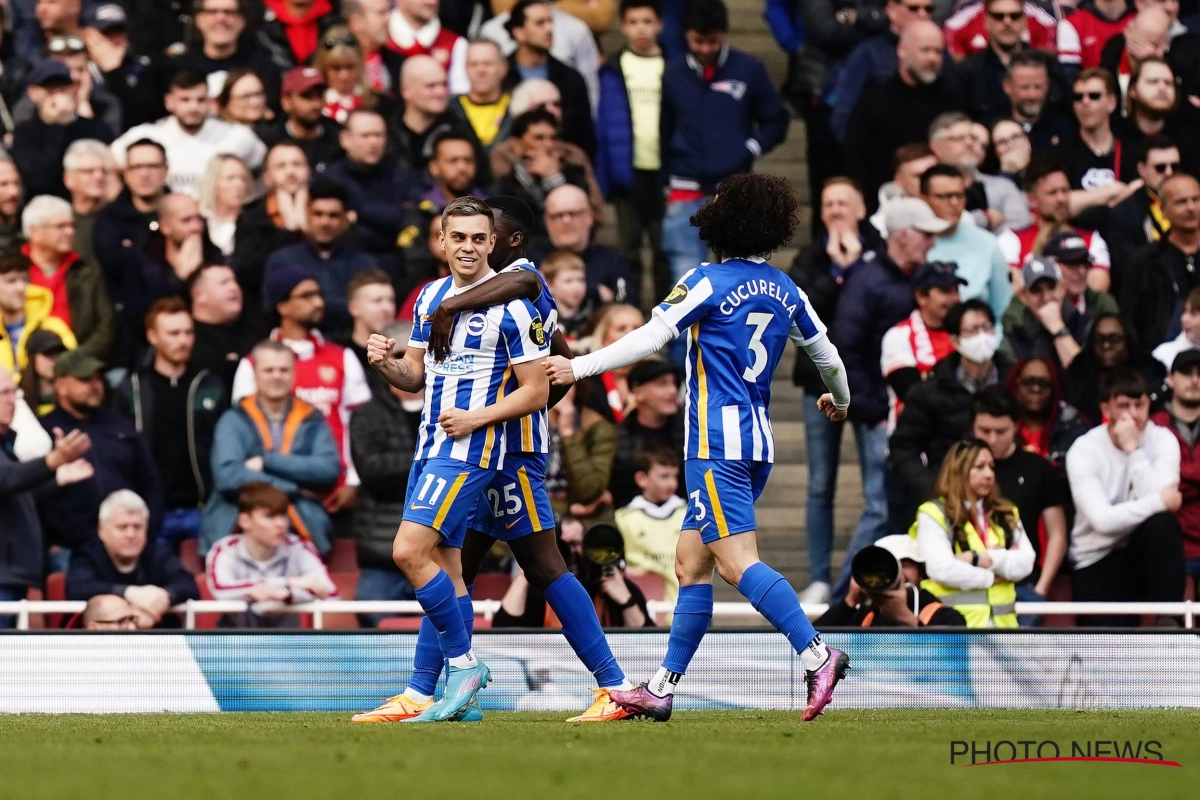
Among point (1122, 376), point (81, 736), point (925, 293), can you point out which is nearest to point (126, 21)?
point (925, 293)

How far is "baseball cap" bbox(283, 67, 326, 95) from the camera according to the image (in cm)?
1455

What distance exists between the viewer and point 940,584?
11430 mm

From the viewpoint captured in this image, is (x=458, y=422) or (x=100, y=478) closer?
(x=458, y=422)

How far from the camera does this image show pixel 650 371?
510 inches

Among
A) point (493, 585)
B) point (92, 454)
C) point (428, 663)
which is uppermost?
point (92, 454)

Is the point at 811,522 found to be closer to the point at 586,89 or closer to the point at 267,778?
the point at 586,89

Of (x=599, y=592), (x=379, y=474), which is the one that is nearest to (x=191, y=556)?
(x=379, y=474)

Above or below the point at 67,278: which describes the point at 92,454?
below

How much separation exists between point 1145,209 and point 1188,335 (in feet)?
4.83

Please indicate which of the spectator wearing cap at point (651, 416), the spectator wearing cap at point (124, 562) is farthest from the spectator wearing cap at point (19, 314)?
the spectator wearing cap at point (651, 416)

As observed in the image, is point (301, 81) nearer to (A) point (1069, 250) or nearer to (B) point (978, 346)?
(B) point (978, 346)

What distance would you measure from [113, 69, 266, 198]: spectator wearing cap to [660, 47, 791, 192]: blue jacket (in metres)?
3.00

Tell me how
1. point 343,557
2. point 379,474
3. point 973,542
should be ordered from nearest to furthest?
1. point 973,542
2. point 379,474
3. point 343,557

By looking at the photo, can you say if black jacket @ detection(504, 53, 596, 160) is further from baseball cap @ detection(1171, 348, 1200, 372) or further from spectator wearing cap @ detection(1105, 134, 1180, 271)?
baseball cap @ detection(1171, 348, 1200, 372)
